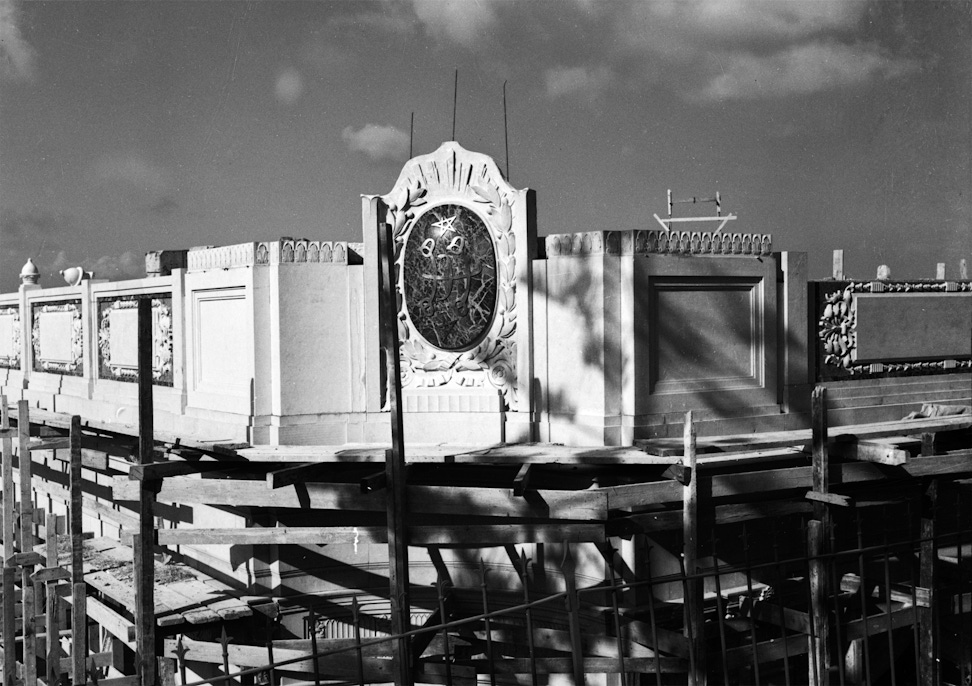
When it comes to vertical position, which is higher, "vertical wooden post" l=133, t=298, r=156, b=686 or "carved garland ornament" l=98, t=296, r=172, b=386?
"carved garland ornament" l=98, t=296, r=172, b=386

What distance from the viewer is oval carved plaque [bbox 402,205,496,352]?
1192 centimetres

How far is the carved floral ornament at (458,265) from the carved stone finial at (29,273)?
509 inches

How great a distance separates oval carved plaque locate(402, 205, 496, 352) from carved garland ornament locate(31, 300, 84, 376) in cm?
769

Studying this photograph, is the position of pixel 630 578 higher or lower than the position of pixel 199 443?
lower

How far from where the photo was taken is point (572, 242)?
11.4 metres

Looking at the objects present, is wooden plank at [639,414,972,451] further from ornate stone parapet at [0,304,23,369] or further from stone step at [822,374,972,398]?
ornate stone parapet at [0,304,23,369]

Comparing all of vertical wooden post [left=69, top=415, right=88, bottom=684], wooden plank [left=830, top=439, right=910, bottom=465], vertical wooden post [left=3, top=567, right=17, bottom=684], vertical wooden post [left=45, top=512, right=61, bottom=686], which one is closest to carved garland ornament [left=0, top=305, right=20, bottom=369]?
vertical wooden post [left=45, top=512, right=61, bottom=686]

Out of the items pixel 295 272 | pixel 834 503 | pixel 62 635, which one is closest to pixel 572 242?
pixel 295 272

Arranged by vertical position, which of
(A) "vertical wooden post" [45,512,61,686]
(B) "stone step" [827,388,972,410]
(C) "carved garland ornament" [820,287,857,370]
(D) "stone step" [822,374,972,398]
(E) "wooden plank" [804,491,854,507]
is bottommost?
(A) "vertical wooden post" [45,512,61,686]

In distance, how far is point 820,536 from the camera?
8719mm

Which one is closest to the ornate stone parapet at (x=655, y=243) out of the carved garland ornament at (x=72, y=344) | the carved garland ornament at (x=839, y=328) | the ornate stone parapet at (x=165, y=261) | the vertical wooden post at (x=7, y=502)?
the carved garland ornament at (x=839, y=328)

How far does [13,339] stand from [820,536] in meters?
18.3

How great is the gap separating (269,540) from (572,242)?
4.60m

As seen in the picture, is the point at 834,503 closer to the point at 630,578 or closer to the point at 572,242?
the point at 630,578
